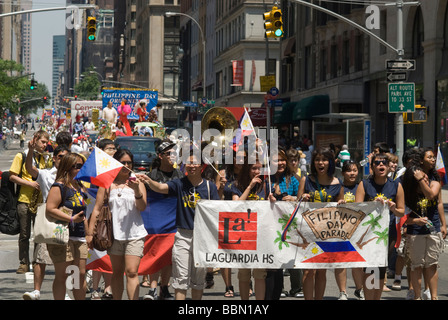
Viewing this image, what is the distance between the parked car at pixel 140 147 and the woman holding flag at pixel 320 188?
21.9 meters

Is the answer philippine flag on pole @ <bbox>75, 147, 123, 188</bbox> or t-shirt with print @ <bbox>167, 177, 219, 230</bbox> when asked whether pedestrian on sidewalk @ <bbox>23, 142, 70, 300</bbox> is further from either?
t-shirt with print @ <bbox>167, 177, 219, 230</bbox>

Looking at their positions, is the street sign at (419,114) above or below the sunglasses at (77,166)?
above

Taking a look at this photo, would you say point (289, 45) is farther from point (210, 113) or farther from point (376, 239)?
point (376, 239)

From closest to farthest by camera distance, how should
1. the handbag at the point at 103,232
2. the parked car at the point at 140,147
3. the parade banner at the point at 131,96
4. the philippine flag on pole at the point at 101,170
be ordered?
the philippine flag on pole at the point at 101,170 < the handbag at the point at 103,232 < the parked car at the point at 140,147 < the parade banner at the point at 131,96

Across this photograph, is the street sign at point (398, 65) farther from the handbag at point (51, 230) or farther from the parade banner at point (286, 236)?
the handbag at point (51, 230)

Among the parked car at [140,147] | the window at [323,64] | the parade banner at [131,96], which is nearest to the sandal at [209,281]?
the parked car at [140,147]

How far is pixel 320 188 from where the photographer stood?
947cm

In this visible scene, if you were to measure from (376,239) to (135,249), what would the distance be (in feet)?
8.80

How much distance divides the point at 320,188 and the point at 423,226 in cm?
152

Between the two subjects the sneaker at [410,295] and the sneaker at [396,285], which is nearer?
the sneaker at [410,295]

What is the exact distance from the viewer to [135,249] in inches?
Answer: 359

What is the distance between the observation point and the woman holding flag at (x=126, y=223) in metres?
9.06
